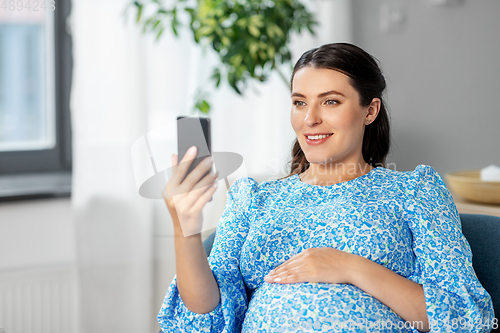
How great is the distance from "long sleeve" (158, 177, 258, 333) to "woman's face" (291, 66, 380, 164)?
8.1 inches

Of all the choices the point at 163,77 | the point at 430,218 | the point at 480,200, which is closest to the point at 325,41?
the point at 163,77

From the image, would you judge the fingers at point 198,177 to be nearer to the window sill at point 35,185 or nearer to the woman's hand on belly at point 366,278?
the woman's hand on belly at point 366,278

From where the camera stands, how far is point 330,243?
1018 millimetres

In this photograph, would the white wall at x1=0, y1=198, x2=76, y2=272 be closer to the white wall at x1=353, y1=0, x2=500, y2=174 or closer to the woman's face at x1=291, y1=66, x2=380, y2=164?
the woman's face at x1=291, y1=66, x2=380, y2=164

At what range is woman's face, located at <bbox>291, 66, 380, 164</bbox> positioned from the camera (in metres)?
1.07

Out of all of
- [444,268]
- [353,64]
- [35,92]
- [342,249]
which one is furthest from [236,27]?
[444,268]

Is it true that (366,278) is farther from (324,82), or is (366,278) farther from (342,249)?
(324,82)

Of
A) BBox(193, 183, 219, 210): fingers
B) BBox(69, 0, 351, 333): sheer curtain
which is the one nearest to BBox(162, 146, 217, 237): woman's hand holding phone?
BBox(193, 183, 219, 210): fingers

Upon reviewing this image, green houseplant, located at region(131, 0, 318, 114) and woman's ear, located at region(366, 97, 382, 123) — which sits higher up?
green houseplant, located at region(131, 0, 318, 114)

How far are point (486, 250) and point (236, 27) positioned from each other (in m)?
1.11

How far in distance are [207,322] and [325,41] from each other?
1.54 meters

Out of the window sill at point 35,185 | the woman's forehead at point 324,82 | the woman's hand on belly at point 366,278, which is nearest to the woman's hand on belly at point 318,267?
the woman's hand on belly at point 366,278

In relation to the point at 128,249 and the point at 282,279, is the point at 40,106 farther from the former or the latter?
the point at 282,279

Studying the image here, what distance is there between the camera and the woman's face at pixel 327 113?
107 cm
